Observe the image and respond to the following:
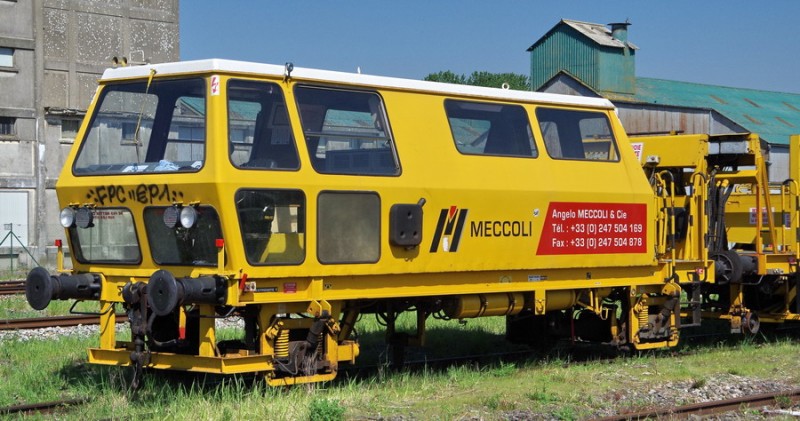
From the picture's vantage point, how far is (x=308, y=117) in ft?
33.0

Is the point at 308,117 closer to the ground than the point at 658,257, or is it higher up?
higher up

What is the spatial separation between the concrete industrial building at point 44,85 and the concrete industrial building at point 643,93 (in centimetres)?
2020

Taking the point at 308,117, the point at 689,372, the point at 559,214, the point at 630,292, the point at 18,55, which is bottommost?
the point at 689,372

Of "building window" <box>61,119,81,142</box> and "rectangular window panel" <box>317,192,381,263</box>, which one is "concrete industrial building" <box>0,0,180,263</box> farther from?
"rectangular window panel" <box>317,192,381,263</box>

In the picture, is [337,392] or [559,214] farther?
[559,214]

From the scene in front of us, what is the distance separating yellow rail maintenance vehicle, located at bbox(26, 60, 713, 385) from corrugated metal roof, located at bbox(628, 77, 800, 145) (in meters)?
33.8

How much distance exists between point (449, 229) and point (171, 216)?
2837mm

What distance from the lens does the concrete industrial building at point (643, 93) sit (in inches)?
1729

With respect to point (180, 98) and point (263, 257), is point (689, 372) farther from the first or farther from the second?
point (180, 98)

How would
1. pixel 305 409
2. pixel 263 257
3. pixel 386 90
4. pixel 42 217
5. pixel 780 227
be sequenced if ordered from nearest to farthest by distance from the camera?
pixel 305 409
pixel 263 257
pixel 386 90
pixel 780 227
pixel 42 217

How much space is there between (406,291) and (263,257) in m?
1.72

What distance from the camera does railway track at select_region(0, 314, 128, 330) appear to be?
15.2 meters

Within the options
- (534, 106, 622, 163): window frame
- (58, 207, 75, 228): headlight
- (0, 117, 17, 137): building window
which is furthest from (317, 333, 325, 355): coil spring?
(0, 117, 17, 137): building window

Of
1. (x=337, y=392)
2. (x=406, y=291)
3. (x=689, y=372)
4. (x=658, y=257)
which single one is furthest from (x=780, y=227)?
(x=337, y=392)
